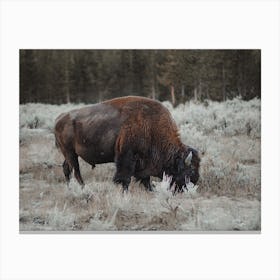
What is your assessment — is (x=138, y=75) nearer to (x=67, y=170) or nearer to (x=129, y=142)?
(x=129, y=142)

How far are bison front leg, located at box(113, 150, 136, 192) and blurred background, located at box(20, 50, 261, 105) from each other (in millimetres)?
871

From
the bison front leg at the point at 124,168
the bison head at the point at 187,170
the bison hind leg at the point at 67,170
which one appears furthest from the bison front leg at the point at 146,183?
the bison hind leg at the point at 67,170

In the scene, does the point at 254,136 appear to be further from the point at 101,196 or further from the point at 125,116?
the point at 101,196

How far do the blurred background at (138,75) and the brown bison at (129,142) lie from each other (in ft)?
0.66

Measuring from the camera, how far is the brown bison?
7.42 metres

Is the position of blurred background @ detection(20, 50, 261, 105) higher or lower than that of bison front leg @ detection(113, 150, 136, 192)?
higher

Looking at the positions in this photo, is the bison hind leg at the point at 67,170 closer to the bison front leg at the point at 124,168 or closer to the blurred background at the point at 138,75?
the bison front leg at the point at 124,168

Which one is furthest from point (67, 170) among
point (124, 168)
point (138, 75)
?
point (138, 75)

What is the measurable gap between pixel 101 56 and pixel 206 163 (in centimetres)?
205

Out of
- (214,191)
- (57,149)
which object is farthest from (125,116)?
(214,191)

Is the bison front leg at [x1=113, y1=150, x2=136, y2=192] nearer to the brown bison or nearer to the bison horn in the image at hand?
the brown bison

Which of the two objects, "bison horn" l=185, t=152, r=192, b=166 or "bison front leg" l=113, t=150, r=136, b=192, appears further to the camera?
"bison front leg" l=113, t=150, r=136, b=192

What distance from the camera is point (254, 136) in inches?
294


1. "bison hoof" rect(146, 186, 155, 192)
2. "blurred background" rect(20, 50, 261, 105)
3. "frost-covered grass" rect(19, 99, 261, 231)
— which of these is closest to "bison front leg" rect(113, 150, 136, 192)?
"frost-covered grass" rect(19, 99, 261, 231)
